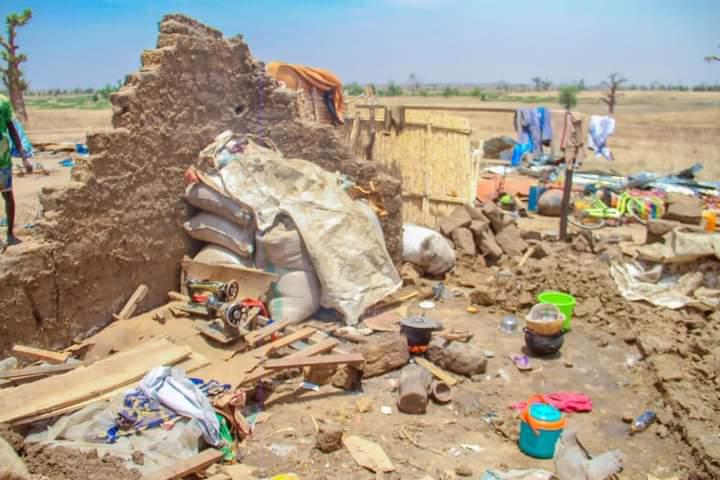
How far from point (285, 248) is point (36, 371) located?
107 inches

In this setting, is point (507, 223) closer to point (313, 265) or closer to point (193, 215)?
point (313, 265)

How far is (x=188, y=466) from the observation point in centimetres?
393

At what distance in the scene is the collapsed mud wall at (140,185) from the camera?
17.8ft

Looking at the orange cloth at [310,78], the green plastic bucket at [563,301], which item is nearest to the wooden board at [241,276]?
the green plastic bucket at [563,301]

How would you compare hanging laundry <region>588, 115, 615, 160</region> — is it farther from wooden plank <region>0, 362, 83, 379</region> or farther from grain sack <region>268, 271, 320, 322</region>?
wooden plank <region>0, 362, 83, 379</region>

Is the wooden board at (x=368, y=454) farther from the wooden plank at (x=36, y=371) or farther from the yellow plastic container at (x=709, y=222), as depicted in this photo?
the yellow plastic container at (x=709, y=222)

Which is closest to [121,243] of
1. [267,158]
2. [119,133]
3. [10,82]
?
[119,133]

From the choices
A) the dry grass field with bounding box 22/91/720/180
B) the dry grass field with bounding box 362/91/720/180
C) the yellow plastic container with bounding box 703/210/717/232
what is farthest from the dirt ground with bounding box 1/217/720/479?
the dry grass field with bounding box 22/91/720/180

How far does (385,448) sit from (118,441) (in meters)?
1.98

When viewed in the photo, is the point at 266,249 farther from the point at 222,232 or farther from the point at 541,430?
the point at 541,430

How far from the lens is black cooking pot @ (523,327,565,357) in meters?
6.38

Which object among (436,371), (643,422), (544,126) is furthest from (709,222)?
(436,371)

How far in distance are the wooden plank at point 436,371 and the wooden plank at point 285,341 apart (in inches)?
45.1

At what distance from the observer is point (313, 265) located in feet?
22.0
